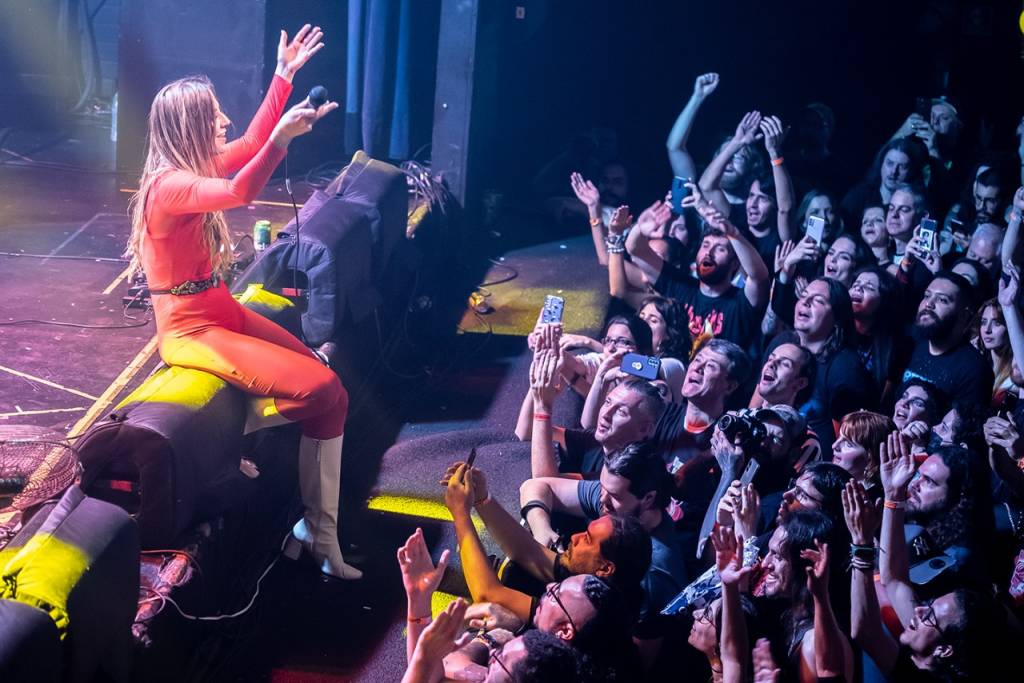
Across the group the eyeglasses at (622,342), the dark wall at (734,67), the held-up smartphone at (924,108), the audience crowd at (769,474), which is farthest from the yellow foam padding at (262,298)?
the held-up smartphone at (924,108)

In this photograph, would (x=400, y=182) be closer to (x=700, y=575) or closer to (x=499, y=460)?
(x=499, y=460)

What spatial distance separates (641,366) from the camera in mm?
4613

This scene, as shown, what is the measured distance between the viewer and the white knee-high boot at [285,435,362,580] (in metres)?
4.31

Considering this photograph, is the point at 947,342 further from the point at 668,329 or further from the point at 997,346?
the point at 668,329

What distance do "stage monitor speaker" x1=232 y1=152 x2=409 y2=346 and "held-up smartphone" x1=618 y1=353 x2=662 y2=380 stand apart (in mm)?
1469

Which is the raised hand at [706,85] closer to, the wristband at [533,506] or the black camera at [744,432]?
the black camera at [744,432]

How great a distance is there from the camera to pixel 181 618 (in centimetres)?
363

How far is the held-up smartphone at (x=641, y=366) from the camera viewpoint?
4.59 metres

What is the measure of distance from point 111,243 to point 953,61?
678 centimetres

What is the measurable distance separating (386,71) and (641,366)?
15.0ft

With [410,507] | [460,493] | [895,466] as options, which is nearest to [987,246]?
[895,466]

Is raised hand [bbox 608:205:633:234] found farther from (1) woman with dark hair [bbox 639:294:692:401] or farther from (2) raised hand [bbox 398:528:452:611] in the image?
(2) raised hand [bbox 398:528:452:611]

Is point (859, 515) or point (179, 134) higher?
point (179, 134)

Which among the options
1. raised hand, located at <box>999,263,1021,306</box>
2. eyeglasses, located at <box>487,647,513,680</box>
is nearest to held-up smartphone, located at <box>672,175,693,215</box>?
raised hand, located at <box>999,263,1021,306</box>
